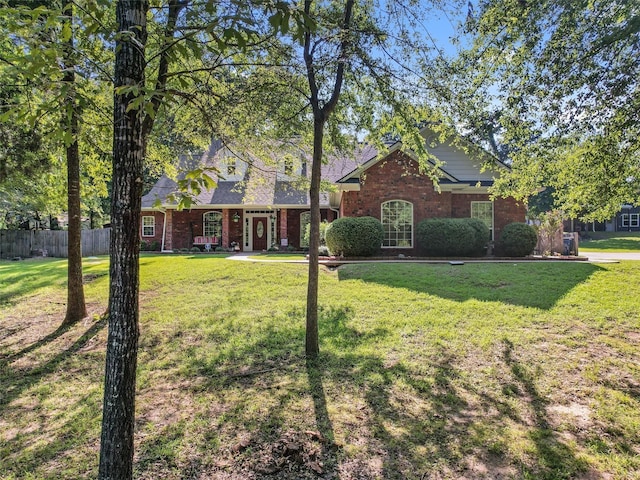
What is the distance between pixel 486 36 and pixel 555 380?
17.3ft

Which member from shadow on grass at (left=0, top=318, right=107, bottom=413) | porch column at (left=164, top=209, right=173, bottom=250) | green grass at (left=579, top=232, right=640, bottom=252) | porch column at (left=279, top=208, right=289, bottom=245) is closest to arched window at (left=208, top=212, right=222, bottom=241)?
porch column at (left=164, top=209, right=173, bottom=250)

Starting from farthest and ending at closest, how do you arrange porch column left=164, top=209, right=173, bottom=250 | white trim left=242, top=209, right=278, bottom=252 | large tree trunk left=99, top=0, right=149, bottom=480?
white trim left=242, top=209, right=278, bottom=252
porch column left=164, top=209, right=173, bottom=250
large tree trunk left=99, top=0, right=149, bottom=480

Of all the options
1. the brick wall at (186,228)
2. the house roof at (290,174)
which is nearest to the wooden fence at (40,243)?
the house roof at (290,174)

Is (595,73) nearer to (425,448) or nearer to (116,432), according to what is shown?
(425,448)

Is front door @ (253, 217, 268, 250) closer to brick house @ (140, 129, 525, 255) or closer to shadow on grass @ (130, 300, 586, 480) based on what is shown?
brick house @ (140, 129, 525, 255)

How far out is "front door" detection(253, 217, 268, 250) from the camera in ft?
72.9

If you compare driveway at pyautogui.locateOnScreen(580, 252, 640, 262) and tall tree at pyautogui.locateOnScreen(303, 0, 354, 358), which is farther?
driveway at pyautogui.locateOnScreen(580, 252, 640, 262)

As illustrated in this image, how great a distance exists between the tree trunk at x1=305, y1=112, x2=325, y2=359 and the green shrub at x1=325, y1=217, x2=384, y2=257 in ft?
26.2

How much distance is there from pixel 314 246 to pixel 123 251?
12.8 feet

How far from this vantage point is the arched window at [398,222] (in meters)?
15.6

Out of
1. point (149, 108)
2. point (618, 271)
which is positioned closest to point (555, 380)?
point (149, 108)

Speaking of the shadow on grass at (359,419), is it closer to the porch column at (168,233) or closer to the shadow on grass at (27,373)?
the shadow on grass at (27,373)

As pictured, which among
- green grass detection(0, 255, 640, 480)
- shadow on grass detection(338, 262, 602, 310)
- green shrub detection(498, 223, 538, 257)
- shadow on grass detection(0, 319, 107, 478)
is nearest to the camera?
green grass detection(0, 255, 640, 480)

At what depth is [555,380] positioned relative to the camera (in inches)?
204
